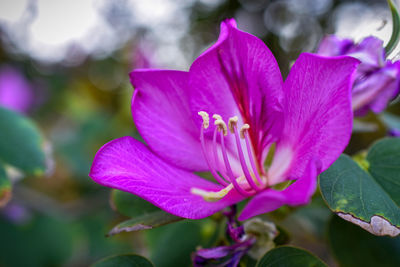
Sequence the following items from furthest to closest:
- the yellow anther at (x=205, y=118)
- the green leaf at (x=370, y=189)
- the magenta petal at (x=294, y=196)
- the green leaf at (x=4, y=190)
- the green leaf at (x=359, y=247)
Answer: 1. the green leaf at (x=4, y=190)
2. the green leaf at (x=359, y=247)
3. the yellow anther at (x=205, y=118)
4. the green leaf at (x=370, y=189)
5. the magenta petal at (x=294, y=196)

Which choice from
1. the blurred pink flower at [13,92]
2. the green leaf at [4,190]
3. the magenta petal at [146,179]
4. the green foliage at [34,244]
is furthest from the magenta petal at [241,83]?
the blurred pink flower at [13,92]

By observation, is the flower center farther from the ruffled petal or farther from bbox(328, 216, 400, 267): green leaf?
bbox(328, 216, 400, 267): green leaf

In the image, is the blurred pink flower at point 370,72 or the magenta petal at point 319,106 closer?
the magenta petal at point 319,106

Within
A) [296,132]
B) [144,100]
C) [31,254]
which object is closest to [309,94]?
[296,132]

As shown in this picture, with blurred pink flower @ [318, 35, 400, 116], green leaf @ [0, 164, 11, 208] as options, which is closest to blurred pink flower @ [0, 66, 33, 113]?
green leaf @ [0, 164, 11, 208]

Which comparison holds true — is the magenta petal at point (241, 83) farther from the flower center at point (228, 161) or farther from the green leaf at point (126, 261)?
the green leaf at point (126, 261)

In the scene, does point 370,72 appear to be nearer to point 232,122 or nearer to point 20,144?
point 232,122
